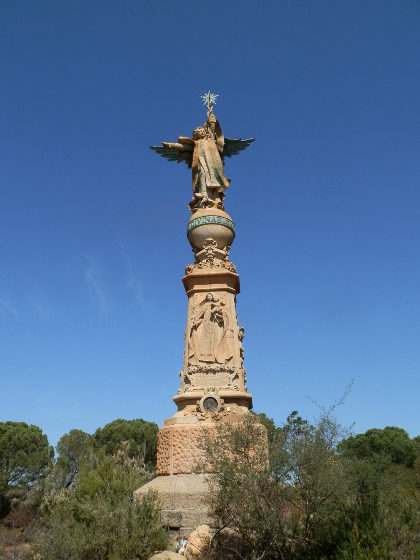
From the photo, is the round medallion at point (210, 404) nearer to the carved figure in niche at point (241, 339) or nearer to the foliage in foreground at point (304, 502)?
the carved figure in niche at point (241, 339)

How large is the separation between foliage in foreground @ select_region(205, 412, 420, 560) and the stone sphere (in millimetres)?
6088

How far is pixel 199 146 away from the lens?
14023mm

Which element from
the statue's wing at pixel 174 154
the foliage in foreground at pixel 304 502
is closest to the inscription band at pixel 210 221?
the statue's wing at pixel 174 154

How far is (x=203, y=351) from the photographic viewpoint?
11.2m

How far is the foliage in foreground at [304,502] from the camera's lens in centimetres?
625

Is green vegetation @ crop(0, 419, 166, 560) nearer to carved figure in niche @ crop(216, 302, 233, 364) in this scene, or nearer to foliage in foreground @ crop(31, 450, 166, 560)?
foliage in foreground @ crop(31, 450, 166, 560)

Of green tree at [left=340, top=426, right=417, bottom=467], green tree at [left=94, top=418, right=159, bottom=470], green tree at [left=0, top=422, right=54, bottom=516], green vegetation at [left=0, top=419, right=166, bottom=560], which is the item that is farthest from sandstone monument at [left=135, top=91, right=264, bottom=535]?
green tree at [left=340, top=426, right=417, bottom=467]

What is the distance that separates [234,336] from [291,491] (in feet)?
16.1

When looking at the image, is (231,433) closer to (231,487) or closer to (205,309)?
(231,487)

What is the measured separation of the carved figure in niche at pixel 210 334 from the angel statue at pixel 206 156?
3.18 m

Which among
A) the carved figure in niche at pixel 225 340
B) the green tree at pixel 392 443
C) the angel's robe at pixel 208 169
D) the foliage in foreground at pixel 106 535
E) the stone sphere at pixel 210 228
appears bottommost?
the foliage in foreground at pixel 106 535

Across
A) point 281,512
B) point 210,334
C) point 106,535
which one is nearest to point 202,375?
point 210,334

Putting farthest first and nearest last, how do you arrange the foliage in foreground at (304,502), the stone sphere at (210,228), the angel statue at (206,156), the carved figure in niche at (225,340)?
the angel statue at (206,156) → the stone sphere at (210,228) → the carved figure in niche at (225,340) → the foliage in foreground at (304,502)

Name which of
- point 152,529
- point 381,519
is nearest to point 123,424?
point 152,529
